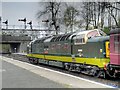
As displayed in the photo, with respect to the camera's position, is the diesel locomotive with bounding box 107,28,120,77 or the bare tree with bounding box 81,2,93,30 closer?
the diesel locomotive with bounding box 107,28,120,77

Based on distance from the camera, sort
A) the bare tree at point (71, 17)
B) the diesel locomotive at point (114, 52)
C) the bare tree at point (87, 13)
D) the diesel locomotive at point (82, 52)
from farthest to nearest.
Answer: the bare tree at point (71, 17) < the bare tree at point (87, 13) < the diesel locomotive at point (82, 52) < the diesel locomotive at point (114, 52)

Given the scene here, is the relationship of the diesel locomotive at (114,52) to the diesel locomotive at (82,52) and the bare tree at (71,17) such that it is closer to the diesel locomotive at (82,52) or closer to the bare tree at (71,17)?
the diesel locomotive at (82,52)


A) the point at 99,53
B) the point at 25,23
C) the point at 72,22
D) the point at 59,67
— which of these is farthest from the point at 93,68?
the point at 25,23

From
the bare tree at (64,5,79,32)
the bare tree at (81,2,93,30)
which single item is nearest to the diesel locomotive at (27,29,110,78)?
the bare tree at (81,2,93,30)

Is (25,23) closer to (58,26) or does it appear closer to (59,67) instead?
(58,26)

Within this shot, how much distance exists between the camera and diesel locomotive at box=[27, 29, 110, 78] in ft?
67.8

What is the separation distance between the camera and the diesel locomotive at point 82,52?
2067 centimetres

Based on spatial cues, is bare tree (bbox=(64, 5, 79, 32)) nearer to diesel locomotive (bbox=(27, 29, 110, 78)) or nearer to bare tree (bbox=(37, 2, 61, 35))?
bare tree (bbox=(37, 2, 61, 35))

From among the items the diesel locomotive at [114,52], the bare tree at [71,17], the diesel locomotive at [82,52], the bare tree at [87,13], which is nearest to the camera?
the diesel locomotive at [114,52]

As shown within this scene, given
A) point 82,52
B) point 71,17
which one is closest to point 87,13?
point 71,17

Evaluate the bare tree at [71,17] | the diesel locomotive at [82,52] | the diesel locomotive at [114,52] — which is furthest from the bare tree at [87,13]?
A: the diesel locomotive at [114,52]

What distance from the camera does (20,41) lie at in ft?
363

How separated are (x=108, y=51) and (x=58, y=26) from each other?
1887 inches

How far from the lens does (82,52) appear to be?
23891 millimetres
